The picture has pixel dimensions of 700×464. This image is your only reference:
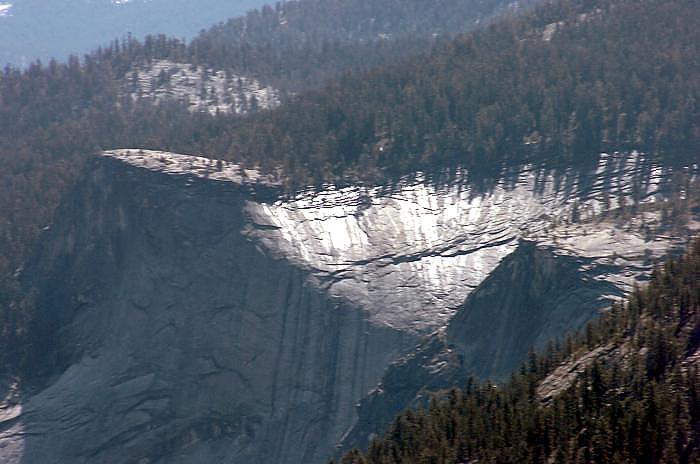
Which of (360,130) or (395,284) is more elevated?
(360,130)

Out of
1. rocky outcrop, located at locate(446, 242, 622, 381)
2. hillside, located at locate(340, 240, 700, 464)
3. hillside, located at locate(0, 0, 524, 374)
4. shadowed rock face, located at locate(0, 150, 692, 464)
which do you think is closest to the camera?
hillside, located at locate(340, 240, 700, 464)

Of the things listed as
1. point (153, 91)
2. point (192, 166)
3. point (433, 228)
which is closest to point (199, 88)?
point (153, 91)

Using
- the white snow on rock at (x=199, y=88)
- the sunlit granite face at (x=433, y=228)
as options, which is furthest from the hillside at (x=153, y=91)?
the sunlit granite face at (x=433, y=228)

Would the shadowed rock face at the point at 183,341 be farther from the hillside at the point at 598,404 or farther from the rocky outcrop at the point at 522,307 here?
the hillside at the point at 598,404

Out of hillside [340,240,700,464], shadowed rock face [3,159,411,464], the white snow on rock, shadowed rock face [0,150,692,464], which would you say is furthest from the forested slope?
hillside [340,240,700,464]

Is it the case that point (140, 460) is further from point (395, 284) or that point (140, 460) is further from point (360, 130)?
point (360, 130)

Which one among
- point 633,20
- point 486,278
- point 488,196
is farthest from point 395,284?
point 633,20

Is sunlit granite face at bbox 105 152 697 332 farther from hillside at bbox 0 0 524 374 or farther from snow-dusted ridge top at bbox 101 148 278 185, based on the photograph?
hillside at bbox 0 0 524 374
